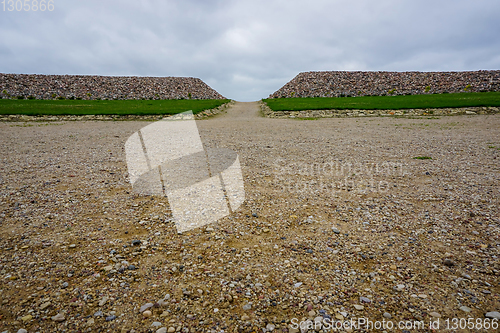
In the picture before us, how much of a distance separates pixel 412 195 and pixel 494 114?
2886 cm

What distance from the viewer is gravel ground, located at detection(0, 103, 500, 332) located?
2861 millimetres

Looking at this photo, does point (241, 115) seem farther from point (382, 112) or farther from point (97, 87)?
point (97, 87)

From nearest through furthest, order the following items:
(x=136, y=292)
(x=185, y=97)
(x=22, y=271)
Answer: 1. (x=136, y=292)
2. (x=22, y=271)
3. (x=185, y=97)

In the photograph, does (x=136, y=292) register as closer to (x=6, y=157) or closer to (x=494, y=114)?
(x=6, y=157)

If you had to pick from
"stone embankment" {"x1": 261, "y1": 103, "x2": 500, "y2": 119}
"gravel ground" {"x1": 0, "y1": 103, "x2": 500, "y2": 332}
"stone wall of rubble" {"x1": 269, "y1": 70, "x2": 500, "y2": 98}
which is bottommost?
"gravel ground" {"x1": 0, "y1": 103, "x2": 500, "y2": 332}

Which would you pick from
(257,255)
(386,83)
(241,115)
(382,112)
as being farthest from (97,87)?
(386,83)

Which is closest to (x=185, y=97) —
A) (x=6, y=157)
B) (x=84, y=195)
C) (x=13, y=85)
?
(x=13, y=85)

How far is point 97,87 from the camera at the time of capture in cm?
→ 6819

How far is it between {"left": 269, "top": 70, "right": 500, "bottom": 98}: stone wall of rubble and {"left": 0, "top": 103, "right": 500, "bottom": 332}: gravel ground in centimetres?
6026

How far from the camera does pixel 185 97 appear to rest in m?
68.1

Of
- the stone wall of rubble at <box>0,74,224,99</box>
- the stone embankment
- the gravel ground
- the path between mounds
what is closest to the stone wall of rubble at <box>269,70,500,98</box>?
the path between mounds

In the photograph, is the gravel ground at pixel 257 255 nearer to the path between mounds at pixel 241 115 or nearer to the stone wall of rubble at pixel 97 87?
the path between mounds at pixel 241 115

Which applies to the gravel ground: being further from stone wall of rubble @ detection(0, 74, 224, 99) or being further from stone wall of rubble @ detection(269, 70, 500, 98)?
stone wall of rubble @ detection(0, 74, 224, 99)

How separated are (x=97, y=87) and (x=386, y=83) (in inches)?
3329
